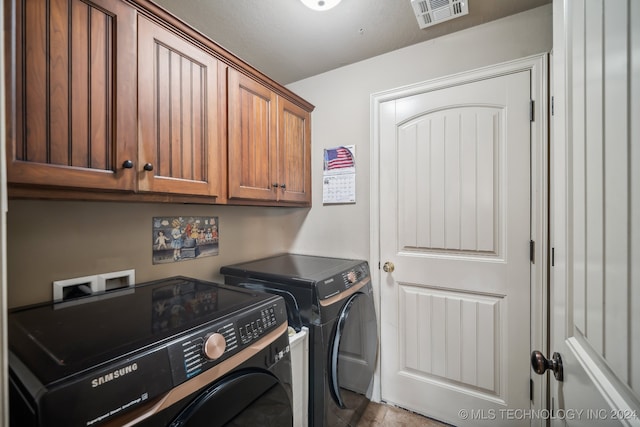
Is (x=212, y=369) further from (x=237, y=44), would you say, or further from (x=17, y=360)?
(x=237, y=44)

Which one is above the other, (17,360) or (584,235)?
(584,235)

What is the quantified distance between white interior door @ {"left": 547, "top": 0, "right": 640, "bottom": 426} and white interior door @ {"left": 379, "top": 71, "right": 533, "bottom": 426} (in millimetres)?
821

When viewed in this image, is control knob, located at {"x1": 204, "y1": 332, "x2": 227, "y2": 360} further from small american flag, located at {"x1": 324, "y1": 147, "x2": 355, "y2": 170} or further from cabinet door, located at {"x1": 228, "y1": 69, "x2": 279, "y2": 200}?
small american flag, located at {"x1": 324, "y1": 147, "x2": 355, "y2": 170}

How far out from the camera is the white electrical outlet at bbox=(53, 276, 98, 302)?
3.67 ft

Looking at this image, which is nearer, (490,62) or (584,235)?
(584,235)

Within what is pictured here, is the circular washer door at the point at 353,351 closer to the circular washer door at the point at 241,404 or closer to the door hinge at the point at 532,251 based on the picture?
the circular washer door at the point at 241,404

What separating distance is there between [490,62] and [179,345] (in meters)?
2.03

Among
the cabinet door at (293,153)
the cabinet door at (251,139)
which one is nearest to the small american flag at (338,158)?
the cabinet door at (293,153)

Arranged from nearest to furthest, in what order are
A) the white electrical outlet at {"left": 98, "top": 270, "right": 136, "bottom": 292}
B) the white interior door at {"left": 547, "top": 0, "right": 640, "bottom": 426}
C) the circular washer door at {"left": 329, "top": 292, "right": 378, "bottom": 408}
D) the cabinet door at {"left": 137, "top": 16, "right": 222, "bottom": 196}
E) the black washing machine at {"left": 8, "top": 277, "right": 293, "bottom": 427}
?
the white interior door at {"left": 547, "top": 0, "right": 640, "bottom": 426}, the black washing machine at {"left": 8, "top": 277, "right": 293, "bottom": 427}, the cabinet door at {"left": 137, "top": 16, "right": 222, "bottom": 196}, the white electrical outlet at {"left": 98, "top": 270, "right": 136, "bottom": 292}, the circular washer door at {"left": 329, "top": 292, "right": 378, "bottom": 408}

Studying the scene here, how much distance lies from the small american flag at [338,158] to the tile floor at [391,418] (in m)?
1.68

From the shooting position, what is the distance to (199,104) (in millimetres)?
1285

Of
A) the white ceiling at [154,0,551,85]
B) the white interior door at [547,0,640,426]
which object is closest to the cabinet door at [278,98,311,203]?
the white ceiling at [154,0,551,85]

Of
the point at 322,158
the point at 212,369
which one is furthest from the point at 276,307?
the point at 322,158

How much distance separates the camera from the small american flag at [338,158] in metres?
2.04
